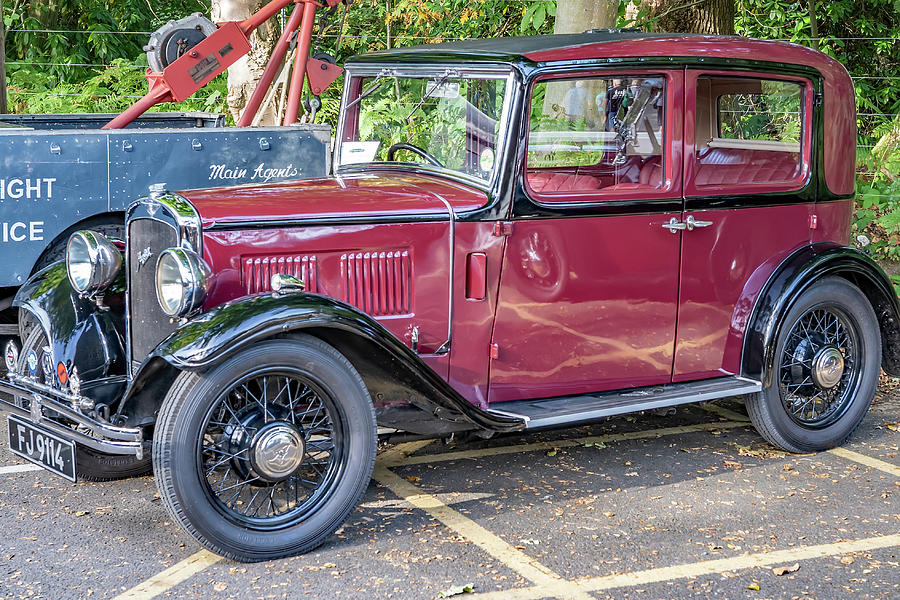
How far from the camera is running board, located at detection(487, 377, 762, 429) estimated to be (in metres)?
4.34

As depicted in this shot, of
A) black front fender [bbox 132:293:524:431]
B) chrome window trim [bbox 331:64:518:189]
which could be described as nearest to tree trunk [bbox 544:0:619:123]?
chrome window trim [bbox 331:64:518:189]

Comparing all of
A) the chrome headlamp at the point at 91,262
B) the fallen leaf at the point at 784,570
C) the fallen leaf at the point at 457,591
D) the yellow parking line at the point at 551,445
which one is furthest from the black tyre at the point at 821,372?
the chrome headlamp at the point at 91,262

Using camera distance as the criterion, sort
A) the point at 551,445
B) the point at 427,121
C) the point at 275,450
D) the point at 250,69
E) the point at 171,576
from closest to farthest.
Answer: the point at 171,576 → the point at 275,450 → the point at 427,121 → the point at 551,445 → the point at 250,69

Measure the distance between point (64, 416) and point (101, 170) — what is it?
2.33 meters

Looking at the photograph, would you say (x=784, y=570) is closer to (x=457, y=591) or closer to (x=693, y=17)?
(x=457, y=591)

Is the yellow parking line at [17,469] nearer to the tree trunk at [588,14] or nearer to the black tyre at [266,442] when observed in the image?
the black tyre at [266,442]

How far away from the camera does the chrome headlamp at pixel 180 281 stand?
3695 mm

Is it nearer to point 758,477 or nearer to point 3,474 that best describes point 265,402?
point 3,474

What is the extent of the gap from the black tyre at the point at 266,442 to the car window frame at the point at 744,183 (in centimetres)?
190

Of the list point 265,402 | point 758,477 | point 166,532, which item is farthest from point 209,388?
point 758,477

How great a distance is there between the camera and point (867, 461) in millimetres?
4984

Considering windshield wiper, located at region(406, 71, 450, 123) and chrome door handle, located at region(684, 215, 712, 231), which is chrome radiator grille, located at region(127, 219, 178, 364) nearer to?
windshield wiper, located at region(406, 71, 450, 123)

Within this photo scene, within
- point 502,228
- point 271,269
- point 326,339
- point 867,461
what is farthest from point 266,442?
point 867,461

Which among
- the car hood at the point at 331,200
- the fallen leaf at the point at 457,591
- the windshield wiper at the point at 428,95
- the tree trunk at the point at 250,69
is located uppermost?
the tree trunk at the point at 250,69
